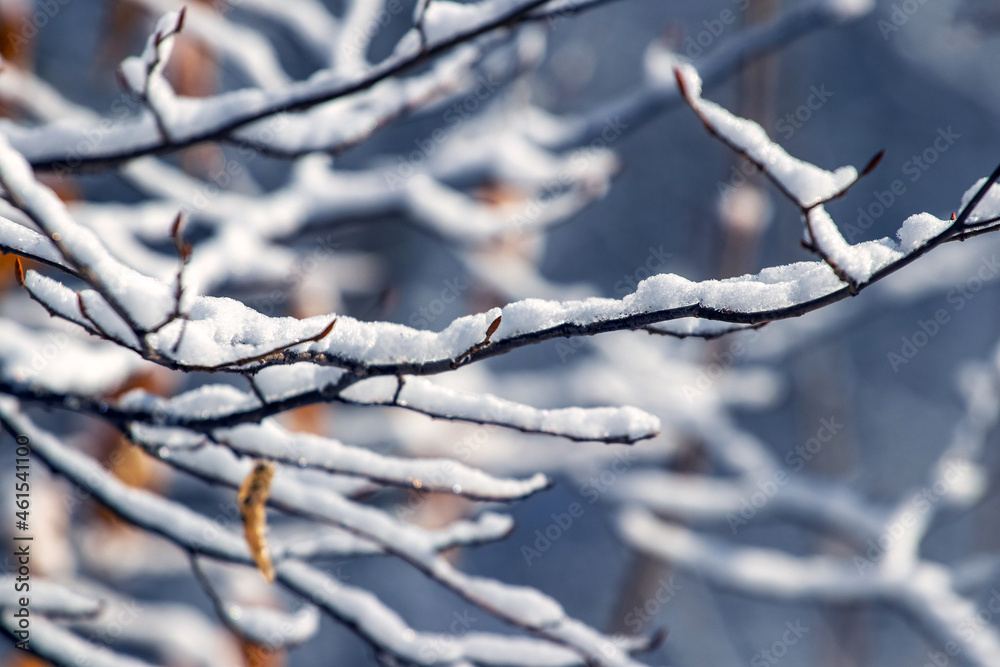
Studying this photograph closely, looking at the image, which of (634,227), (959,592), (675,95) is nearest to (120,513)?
(675,95)

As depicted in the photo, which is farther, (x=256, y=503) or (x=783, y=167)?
(x=256, y=503)

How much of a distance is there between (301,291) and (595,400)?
1132mm

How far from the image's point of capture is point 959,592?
183 cm

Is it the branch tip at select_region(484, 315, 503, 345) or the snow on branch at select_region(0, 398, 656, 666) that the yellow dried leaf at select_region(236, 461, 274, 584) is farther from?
the branch tip at select_region(484, 315, 503, 345)
